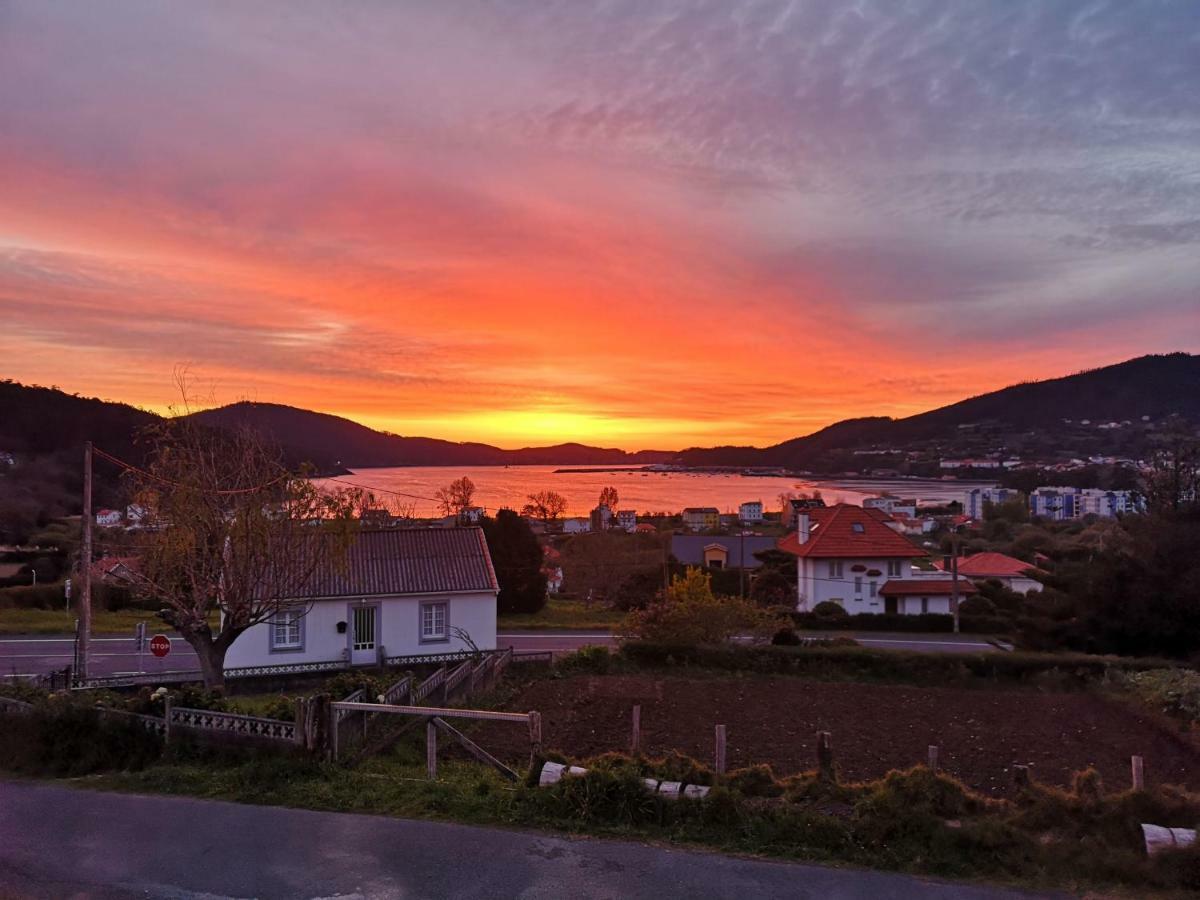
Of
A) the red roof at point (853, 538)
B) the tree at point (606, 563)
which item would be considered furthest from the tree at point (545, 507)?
the red roof at point (853, 538)

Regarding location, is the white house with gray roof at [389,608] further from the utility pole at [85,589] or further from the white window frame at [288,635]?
the utility pole at [85,589]

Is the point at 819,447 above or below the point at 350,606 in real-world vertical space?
above

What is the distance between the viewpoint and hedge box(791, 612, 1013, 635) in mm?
36312

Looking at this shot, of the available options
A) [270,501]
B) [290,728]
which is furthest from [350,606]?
[290,728]

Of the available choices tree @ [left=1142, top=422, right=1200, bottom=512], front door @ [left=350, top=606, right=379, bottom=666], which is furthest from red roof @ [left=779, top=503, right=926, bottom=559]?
front door @ [left=350, top=606, right=379, bottom=666]

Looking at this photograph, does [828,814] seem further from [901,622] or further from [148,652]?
[901,622]

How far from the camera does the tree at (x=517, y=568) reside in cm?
3866

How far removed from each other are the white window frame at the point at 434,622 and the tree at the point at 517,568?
15.3m

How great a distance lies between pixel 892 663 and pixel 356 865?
61.6 feet

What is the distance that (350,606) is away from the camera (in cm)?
2162

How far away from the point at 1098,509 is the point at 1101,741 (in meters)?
88.5

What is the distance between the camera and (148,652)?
1006 inches

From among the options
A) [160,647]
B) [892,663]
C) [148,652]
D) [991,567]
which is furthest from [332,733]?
[991,567]

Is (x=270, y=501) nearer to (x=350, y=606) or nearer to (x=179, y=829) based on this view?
(x=179, y=829)
